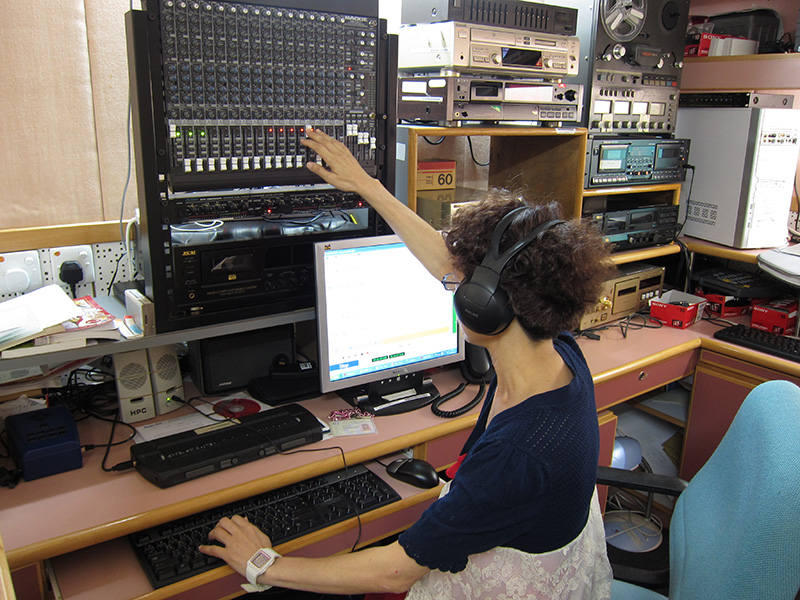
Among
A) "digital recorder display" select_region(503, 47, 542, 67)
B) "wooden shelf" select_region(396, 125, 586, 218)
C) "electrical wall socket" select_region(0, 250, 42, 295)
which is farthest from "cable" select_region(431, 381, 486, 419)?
"electrical wall socket" select_region(0, 250, 42, 295)

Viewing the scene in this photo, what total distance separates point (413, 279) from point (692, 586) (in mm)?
927

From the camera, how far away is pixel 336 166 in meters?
1.49

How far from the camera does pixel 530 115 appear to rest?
1.88 m

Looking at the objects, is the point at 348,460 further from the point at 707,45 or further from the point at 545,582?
the point at 707,45

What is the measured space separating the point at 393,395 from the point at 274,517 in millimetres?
487

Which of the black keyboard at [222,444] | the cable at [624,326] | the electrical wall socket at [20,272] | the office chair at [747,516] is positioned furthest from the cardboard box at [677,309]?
the electrical wall socket at [20,272]

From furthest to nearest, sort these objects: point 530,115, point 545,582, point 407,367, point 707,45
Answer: point 707,45
point 530,115
point 407,367
point 545,582

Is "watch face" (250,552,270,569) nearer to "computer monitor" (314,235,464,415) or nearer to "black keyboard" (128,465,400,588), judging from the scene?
"black keyboard" (128,465,400,588)

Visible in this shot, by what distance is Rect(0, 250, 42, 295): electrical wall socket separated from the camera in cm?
155

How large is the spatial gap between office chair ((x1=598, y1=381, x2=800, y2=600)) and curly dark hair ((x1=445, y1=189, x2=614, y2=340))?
37cm

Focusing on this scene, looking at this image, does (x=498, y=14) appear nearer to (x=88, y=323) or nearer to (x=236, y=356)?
(x=236, y=356)

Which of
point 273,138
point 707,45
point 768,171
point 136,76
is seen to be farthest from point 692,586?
point 707,45

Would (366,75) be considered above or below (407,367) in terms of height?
above

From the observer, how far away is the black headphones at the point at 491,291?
3.25 feet
